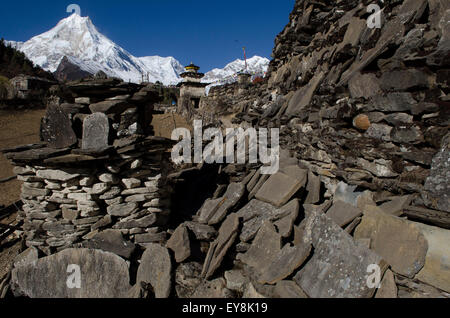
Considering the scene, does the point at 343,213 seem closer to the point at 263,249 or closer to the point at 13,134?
the point at 263,249

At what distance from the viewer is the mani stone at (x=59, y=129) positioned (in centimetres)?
393

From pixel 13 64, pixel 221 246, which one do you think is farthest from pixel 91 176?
pixel 13 64

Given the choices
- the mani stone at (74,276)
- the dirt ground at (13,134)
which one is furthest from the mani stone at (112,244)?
the dirt ground at (13,134)

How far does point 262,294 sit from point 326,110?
3.37m

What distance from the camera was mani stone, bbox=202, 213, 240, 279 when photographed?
11.2ft

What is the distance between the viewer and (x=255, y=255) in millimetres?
3488

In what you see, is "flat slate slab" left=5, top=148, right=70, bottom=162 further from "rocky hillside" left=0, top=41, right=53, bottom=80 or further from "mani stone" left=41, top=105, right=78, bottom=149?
"rocky hillside" left=0, top=41, right=53, bottom=80

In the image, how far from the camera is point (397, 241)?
110 inches

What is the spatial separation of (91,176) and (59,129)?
1.01 m

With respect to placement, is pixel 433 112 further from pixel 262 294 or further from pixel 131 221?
pixel 131 221

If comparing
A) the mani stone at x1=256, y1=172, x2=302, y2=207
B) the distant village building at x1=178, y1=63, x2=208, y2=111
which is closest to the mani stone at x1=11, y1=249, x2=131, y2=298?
the mani stone at x1=256, y1=172, x2=302, y2=207

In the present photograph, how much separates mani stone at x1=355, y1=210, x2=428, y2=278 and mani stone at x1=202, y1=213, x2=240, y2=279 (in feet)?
5.76

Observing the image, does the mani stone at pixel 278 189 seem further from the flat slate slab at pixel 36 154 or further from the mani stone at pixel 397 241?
the flat slate slab at pixel 36 154

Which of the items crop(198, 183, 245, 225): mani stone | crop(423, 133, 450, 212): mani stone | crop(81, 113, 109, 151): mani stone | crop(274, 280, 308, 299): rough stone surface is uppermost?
crop(81, 113, 109, 151): mani stone
